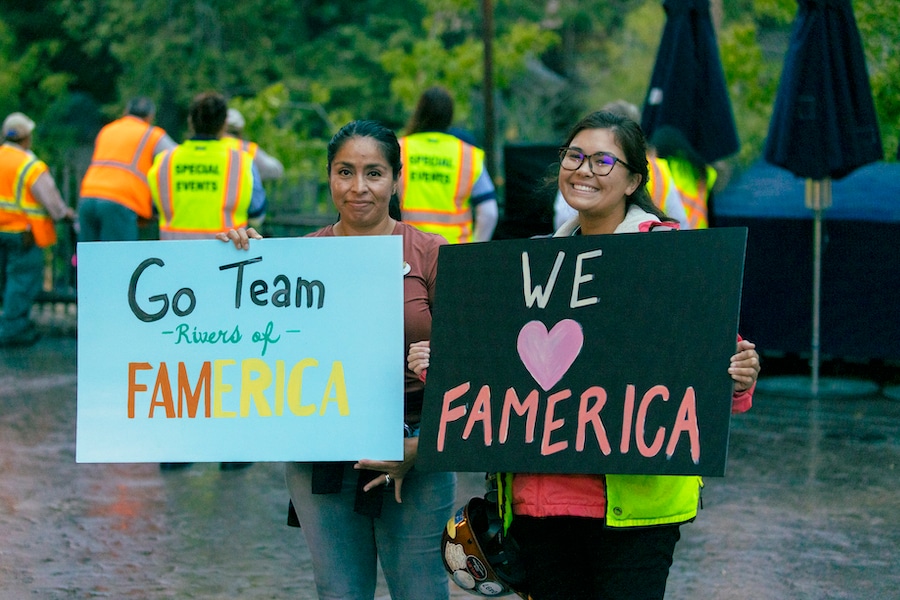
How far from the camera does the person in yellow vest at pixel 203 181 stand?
6.74m

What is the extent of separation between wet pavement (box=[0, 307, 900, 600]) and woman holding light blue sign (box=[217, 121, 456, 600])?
162 centimetres

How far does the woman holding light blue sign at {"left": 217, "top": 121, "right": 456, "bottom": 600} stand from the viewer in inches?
128

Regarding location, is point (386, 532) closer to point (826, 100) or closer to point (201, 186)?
point (201, 186)

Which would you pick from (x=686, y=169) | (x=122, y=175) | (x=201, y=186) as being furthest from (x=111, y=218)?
(x=686, y=169)

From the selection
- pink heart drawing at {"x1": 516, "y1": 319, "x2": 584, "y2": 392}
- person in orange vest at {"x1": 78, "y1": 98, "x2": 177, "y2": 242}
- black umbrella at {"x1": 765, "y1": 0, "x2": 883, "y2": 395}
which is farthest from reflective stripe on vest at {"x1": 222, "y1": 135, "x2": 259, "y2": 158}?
pink heart drawing at {"x1": 516, "y1": 319, "x2": 584, "y2": 392}

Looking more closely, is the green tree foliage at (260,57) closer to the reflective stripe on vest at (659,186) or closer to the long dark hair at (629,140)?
the reflective stripe on vest at (659,186)

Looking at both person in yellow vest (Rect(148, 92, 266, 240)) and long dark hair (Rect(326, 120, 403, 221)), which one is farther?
person in yellow vest (Rect(148, 92, 266, 240))

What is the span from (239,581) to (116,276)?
2.24m

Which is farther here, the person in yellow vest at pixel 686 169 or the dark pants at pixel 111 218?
the dark pants at pixel 111 218

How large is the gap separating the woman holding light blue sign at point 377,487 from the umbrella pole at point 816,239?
589 centimetres

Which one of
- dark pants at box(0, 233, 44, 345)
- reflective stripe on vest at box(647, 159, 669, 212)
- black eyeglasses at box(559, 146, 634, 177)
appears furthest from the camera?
dark pants at box(0, 233, 44, 345)

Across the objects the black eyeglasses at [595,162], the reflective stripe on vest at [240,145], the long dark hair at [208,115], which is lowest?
the black eyeglasses at [595,162]

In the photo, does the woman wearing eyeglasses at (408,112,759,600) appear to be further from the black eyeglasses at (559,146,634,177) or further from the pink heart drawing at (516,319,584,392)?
the pink heart drawing at (516,319,584,392)

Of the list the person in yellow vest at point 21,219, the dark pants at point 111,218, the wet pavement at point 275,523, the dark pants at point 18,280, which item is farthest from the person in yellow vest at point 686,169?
the dark pants at point 18,280
